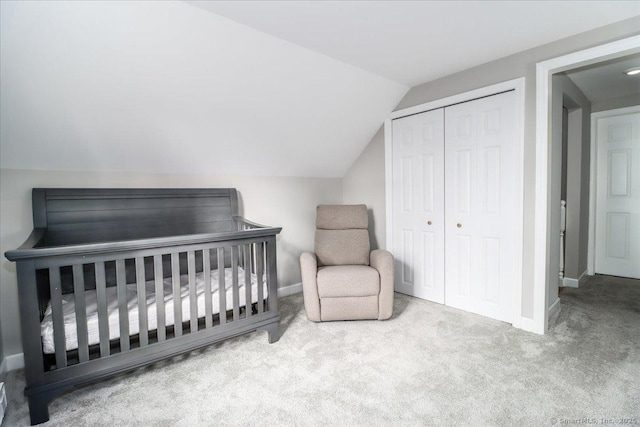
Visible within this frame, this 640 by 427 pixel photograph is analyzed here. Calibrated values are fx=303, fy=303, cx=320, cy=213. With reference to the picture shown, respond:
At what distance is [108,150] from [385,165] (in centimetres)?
255

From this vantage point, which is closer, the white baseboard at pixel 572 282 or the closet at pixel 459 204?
the closet at pixel 459 204

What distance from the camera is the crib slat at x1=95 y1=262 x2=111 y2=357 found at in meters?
1.66

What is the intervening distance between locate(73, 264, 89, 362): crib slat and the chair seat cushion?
1.57 m

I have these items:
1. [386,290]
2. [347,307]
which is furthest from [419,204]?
[347,307]

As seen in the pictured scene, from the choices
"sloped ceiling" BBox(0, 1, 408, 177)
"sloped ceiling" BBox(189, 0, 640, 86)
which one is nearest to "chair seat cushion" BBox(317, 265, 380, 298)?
"sloped ceiling" BBox(0, 1, 408, 177)

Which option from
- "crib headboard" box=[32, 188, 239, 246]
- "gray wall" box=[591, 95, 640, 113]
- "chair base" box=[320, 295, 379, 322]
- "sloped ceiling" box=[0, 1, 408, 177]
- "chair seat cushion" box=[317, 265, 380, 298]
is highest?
"gray wall" box=[591, 95, 640, 113]

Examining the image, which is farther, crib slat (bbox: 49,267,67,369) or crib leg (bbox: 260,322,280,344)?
crib leg (bbox: 260,322,280,344)

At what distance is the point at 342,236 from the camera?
10.2 feet

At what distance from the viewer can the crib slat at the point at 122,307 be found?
67.7 inches

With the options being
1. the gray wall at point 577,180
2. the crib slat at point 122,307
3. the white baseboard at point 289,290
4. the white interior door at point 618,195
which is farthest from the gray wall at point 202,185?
the white interior door at point 618,195

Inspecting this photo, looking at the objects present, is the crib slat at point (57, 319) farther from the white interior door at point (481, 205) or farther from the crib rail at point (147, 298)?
the white interior door at point (481, 205)

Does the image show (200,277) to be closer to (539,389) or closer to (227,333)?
(227,333)

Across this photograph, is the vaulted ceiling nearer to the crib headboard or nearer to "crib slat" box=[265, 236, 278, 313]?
the crib headboard

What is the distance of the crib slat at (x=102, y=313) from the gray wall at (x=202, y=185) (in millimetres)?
892
